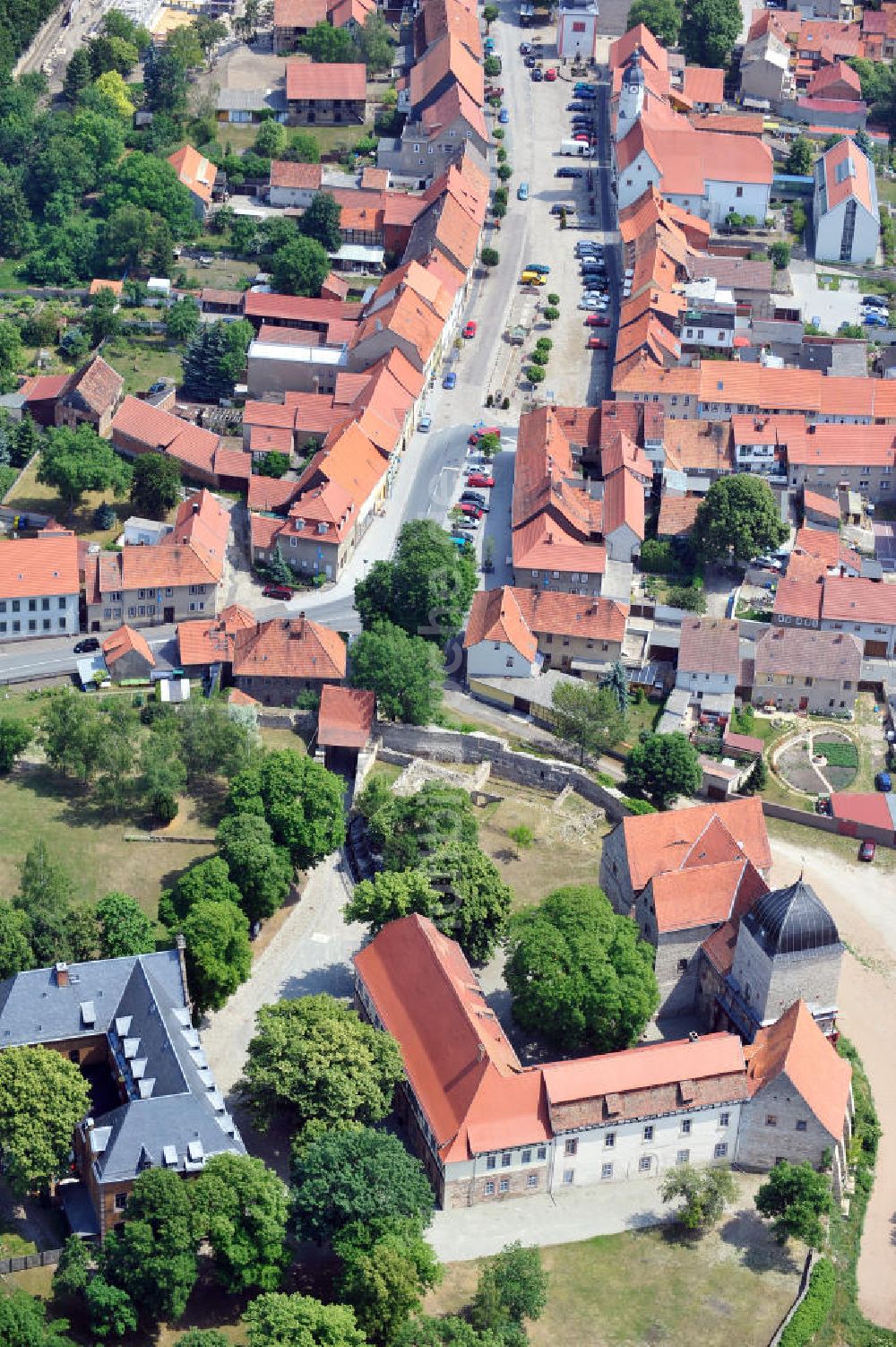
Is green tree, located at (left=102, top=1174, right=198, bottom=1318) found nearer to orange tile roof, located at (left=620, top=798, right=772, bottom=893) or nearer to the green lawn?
the green lawn

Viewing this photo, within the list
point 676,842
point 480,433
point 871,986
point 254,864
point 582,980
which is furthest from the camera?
point 480,433

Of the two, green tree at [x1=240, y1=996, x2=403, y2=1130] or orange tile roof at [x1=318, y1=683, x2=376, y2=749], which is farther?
orange tile roof at [x1=318, y1=683, x2=376, y2=749]

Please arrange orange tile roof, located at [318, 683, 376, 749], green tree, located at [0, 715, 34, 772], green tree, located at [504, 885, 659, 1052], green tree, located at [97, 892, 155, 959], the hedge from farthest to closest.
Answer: orange tile roof, located at [318, 683, 376, 749], green tree, located at [0, 715, 34, 772], green tree, located at [97, 892, 155, 959], green tree, located at [504, 885, 659, 1052], the hedge

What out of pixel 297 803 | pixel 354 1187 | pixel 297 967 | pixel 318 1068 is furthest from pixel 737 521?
pixel 354 1187

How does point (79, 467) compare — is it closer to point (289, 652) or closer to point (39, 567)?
point (39, 567)

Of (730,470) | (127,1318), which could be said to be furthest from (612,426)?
(127,1318)

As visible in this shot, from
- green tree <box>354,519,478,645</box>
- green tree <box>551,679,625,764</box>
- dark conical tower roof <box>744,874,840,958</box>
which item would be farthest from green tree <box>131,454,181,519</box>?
dark conical tower roof <box>744,874,840,958</box>

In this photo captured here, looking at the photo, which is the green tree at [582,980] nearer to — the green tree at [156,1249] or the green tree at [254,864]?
the green tree at [254,864]
